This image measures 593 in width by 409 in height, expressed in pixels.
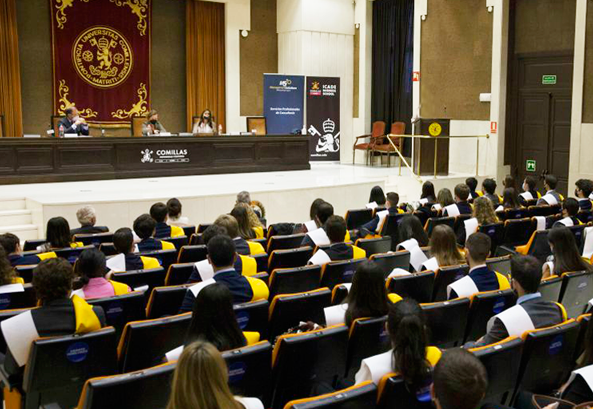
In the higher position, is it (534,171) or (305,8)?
(305,8)

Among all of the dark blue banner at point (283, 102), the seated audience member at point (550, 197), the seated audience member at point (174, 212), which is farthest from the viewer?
the dark blue banner at point (283, 102)

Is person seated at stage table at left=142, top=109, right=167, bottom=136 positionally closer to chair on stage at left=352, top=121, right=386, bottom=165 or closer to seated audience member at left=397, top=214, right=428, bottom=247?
chair on stage at left=352, top=121, right=386, bottom=165

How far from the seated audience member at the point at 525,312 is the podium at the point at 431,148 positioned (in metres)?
8.94

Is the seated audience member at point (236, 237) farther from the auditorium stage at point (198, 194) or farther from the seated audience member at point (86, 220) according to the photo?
the auditorium stage at point (198, 194)

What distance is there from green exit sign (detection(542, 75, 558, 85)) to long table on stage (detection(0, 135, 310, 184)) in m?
4.56

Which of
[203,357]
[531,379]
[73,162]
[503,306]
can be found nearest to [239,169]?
[73,162]

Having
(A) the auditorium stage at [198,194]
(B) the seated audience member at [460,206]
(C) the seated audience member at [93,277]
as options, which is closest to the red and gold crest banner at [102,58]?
(A) the auditorium stage at [198,194]

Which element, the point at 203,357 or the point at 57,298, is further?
the point at 57,298

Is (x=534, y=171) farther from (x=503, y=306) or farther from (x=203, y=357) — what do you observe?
(x=203, y=357)

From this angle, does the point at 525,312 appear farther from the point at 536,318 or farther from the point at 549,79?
the point at 549,79

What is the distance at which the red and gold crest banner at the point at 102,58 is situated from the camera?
1385 centimetres

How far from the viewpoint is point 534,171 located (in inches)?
496

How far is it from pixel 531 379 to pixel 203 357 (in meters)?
1.73

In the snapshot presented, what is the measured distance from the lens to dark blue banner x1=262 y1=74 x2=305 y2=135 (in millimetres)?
14508
